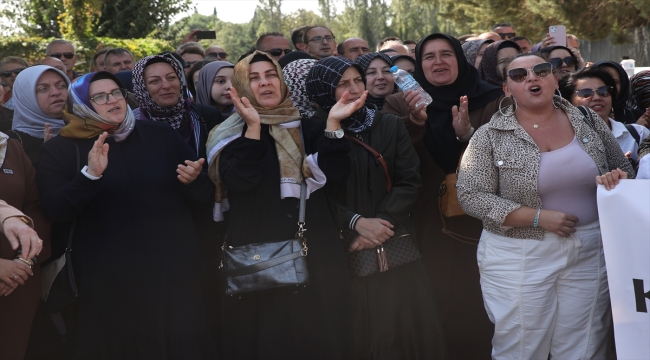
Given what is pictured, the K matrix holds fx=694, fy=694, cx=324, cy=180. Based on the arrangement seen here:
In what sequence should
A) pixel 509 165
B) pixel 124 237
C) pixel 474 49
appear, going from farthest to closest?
pixel 474 49
pixel 124 237
pixel 509 165

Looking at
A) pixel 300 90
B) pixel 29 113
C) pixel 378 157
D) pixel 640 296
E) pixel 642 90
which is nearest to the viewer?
pixel 640 296

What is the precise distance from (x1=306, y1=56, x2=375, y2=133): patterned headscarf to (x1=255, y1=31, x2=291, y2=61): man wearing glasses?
10.4ft

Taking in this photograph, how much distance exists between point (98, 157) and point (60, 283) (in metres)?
0.79

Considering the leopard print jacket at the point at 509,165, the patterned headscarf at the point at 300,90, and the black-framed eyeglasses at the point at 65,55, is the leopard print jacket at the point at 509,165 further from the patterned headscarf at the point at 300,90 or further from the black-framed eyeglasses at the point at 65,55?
the black-framed eyeglasses at the point at 65,55

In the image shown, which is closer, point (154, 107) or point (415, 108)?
point (415, 108)

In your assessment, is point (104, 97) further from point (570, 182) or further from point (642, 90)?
point (642, 90)

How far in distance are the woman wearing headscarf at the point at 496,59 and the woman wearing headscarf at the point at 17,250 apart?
11.9 feet

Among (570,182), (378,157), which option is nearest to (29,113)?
(378,157)

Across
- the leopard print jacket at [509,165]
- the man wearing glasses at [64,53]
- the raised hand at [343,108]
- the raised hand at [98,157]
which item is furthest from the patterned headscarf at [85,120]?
the man wearing glasses at [64,53]

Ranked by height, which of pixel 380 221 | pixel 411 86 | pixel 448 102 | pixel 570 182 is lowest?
pixel 380 221

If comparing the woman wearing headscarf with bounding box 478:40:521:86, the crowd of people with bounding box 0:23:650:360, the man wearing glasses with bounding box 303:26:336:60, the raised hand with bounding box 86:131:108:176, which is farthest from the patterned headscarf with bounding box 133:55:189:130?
the man wearing glasses with bounding box 303:26:336:60

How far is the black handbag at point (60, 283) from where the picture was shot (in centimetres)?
380

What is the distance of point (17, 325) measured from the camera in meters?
3.71

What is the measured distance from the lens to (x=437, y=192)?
467cm
